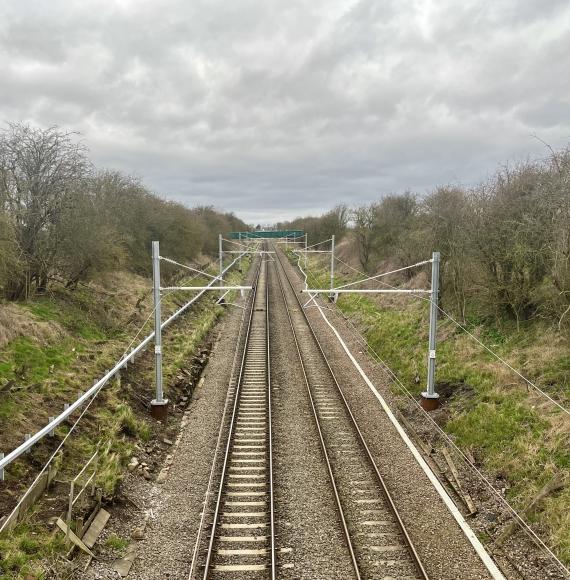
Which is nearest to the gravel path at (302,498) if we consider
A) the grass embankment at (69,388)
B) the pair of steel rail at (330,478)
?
the pair of steel rail at (330,478)

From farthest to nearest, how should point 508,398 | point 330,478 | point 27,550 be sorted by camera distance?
point 508,398 < point 330,478 < point 27,550

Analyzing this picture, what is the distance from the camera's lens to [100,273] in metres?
25.0

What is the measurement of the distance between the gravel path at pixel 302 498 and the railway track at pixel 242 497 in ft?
0.93

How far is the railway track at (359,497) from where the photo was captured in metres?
8.37

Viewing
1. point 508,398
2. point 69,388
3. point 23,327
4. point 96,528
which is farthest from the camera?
point 23,327

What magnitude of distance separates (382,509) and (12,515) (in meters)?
7.22

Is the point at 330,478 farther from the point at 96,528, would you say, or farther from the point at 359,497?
the point at 96,528

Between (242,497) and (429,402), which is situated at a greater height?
(429,402)

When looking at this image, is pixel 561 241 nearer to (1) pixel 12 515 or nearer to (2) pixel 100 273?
Result: (1) pixel 12 515

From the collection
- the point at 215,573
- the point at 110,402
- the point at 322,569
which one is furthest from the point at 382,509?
the point at 110,402

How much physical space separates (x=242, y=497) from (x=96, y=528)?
10.1 ft

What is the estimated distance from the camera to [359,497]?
34.4 ft

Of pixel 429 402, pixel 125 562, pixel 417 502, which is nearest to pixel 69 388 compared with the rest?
pixel 125 562

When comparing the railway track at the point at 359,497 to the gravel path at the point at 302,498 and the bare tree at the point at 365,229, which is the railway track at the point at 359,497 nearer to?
the gravel path at the point at 302,498
